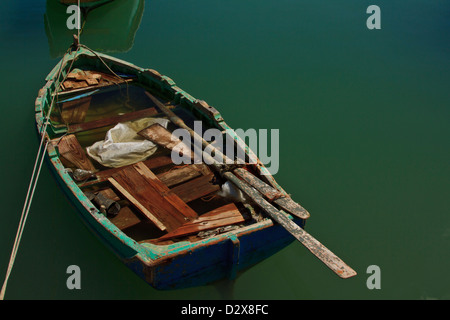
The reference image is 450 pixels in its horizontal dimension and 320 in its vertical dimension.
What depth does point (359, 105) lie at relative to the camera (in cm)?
1016

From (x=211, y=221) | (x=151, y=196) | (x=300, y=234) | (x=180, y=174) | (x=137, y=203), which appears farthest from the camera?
(x=180, y=174)

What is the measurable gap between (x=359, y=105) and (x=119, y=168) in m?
5.94

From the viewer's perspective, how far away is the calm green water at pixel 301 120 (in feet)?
21.3

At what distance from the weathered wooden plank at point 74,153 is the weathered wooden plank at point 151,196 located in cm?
69

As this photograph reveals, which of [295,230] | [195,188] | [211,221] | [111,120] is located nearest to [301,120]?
[195,188]

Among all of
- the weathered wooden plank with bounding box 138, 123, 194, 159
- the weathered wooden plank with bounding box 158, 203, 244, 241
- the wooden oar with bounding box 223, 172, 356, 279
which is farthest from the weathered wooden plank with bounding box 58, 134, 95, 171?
the wooden oar with bounding box 223, 172, 356, 279

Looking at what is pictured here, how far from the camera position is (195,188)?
6926mm

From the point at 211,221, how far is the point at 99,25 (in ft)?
30.8

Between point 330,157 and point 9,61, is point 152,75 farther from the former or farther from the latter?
point 9,61

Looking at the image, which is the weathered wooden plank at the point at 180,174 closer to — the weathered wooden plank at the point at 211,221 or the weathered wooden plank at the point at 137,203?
the weathered wooden plank at the point at 137,203

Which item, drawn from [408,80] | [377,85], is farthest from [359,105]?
[408,80]

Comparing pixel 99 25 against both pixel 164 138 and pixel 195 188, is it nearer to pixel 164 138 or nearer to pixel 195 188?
pixel 164 138

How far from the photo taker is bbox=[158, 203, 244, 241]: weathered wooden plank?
608 centimetres

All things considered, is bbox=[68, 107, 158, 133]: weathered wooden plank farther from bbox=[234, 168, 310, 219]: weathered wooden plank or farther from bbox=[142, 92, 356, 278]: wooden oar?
bbox=[234, 168, 310, 219]: weathered wooden plank
